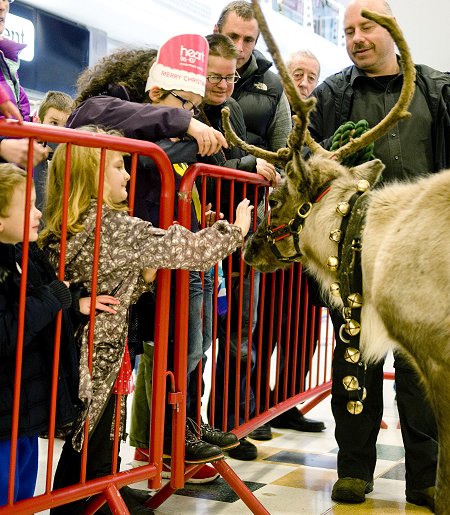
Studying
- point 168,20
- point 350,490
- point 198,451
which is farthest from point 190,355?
point 168,20

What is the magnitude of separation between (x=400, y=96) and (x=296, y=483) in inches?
66.8

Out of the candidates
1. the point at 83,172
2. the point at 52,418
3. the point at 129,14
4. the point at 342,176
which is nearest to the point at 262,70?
the point at 342,176

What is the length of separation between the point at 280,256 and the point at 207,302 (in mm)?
334

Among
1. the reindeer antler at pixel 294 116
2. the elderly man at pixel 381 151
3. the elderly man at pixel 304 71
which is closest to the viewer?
the reindeer antler at pixel 294 116

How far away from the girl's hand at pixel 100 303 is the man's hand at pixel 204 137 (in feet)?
Answer: 2.12

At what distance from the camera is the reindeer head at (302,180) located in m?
2.64

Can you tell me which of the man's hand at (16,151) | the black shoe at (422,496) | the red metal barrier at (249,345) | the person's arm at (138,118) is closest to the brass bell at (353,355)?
the red metal barrier at (249,345)

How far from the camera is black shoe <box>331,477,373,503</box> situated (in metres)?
3.06

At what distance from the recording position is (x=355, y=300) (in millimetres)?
2584

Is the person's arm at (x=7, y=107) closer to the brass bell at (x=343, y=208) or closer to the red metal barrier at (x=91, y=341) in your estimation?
the red metal barrier at (x=91, y=341)

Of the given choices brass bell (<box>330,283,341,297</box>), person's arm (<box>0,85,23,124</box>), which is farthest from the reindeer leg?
person's arm (<box>0,85,23,124</box>)

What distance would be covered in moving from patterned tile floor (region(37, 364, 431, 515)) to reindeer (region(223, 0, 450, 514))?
0.55 m

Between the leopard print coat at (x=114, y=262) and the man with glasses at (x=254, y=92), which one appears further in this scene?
the man with glasses at (x=254, y=92)

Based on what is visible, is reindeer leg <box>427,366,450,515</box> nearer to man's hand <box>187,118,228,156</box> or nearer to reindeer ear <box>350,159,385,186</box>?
reindeer ear <box>350,159,385,186</box>
